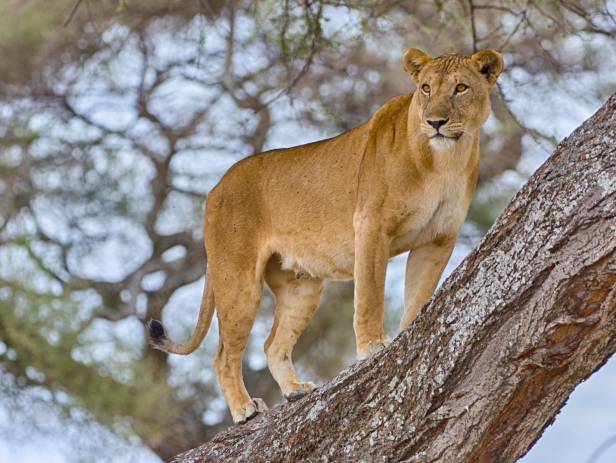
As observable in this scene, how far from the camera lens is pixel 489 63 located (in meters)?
4.32

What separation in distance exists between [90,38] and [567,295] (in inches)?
342

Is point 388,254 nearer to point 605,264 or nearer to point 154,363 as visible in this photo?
point 605,264

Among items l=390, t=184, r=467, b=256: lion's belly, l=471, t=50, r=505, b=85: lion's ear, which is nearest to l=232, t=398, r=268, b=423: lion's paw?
l=390, t=184, r=467, b=256: lion's belly

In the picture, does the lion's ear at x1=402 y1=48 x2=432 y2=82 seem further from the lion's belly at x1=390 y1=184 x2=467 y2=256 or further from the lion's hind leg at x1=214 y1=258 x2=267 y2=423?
the lion's hind leg at x1=214 y1=258 x2=267 y2=423

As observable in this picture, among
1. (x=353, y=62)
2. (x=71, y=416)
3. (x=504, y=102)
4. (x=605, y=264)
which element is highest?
(x=353, y=62)

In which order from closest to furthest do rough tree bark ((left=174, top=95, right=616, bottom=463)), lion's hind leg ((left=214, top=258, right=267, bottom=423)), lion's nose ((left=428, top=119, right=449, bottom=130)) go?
rough tree bark ((left=174, top=95, right=616, bottom=463)), lion's nose ((left=428, top=119, right=449, bottom=130)), lion's hind leg ((left=214, top=258, right=267, bottom=423))

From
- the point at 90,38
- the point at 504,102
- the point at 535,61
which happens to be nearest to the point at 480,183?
the point at 535,61

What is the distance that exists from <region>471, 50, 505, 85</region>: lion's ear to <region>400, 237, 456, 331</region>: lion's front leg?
1.96ft

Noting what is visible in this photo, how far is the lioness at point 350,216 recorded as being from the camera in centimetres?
427

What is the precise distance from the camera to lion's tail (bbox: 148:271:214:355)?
4.94 metres

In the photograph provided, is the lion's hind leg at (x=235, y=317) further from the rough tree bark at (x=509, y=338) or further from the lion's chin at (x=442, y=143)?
the rough tree bark at (x=509, y=338)

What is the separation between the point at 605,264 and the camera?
2.68 meters

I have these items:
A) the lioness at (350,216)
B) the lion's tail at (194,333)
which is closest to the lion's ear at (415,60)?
the lioness at (350,216)

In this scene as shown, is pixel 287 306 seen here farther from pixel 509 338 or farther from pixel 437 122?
pixel 509 338
